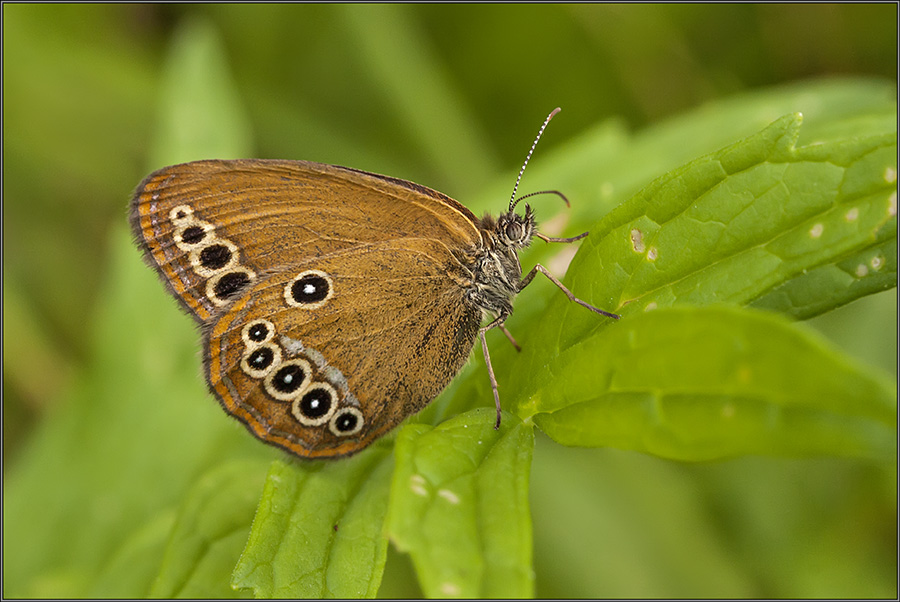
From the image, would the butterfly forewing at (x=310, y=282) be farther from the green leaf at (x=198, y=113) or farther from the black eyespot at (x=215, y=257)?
the green leaf at (x=198, y=113)

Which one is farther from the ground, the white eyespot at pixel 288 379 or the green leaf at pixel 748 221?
the white eyespot at pixel 288 379

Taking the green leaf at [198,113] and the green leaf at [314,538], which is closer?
the green leaf at [314,538]

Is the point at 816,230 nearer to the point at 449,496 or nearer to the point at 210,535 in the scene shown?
the point at 449,496

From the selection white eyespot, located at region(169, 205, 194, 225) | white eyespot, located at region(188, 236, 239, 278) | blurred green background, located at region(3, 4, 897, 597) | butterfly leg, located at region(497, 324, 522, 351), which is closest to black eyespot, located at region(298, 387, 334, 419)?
white eyespot, located at region(188, 236, 239, 278)

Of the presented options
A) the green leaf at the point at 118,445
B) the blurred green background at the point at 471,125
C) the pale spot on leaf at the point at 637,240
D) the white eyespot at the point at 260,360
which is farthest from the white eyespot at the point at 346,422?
the blurred green background at the point at 471,125

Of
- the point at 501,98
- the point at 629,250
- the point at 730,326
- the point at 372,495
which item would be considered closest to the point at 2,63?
the point at 501,98

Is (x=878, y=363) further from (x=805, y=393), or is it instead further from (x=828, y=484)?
(x=805, y=393)

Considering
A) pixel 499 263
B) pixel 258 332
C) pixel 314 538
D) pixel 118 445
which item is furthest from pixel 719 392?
pixel 118 445
